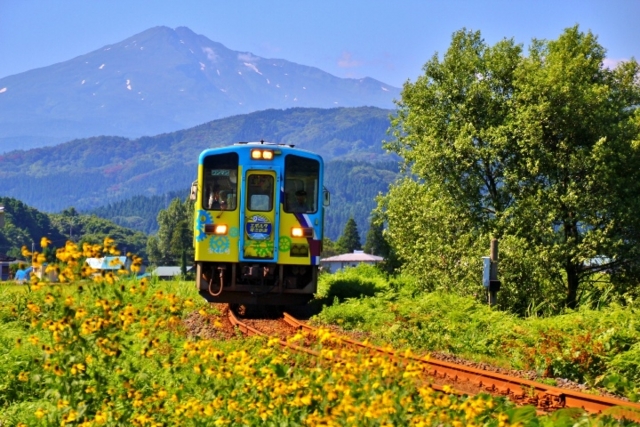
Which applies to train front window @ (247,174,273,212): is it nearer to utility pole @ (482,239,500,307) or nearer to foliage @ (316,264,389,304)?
foliage @ (316,264,389,304)

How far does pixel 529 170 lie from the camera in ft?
75.2

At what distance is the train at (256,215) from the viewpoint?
657 inches

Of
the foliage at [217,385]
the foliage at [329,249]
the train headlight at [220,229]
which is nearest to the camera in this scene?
the foliage at [217,385]

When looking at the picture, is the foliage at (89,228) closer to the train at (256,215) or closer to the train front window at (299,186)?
the train at (256,215)

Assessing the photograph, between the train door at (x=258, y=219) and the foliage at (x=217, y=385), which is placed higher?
the train door at (x=258, y=219)

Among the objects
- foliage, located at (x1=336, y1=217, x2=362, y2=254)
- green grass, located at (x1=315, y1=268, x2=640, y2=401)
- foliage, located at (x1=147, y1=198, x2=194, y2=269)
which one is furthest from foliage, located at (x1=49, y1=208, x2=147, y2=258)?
green grass, located at (x1=315, y1=268, x2=640, y2=401)

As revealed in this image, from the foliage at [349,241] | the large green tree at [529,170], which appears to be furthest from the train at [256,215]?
the foliage at [349,241]

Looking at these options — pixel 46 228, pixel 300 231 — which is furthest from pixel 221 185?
pixel 46 228

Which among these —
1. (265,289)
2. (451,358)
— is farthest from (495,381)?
(265,289)

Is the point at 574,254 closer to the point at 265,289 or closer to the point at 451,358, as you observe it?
the point at 265,289

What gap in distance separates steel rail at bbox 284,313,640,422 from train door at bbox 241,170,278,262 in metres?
6.94

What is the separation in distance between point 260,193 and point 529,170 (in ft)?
29.1

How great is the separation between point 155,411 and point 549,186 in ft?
60.5

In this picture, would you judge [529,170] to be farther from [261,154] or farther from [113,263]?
[113,263]
